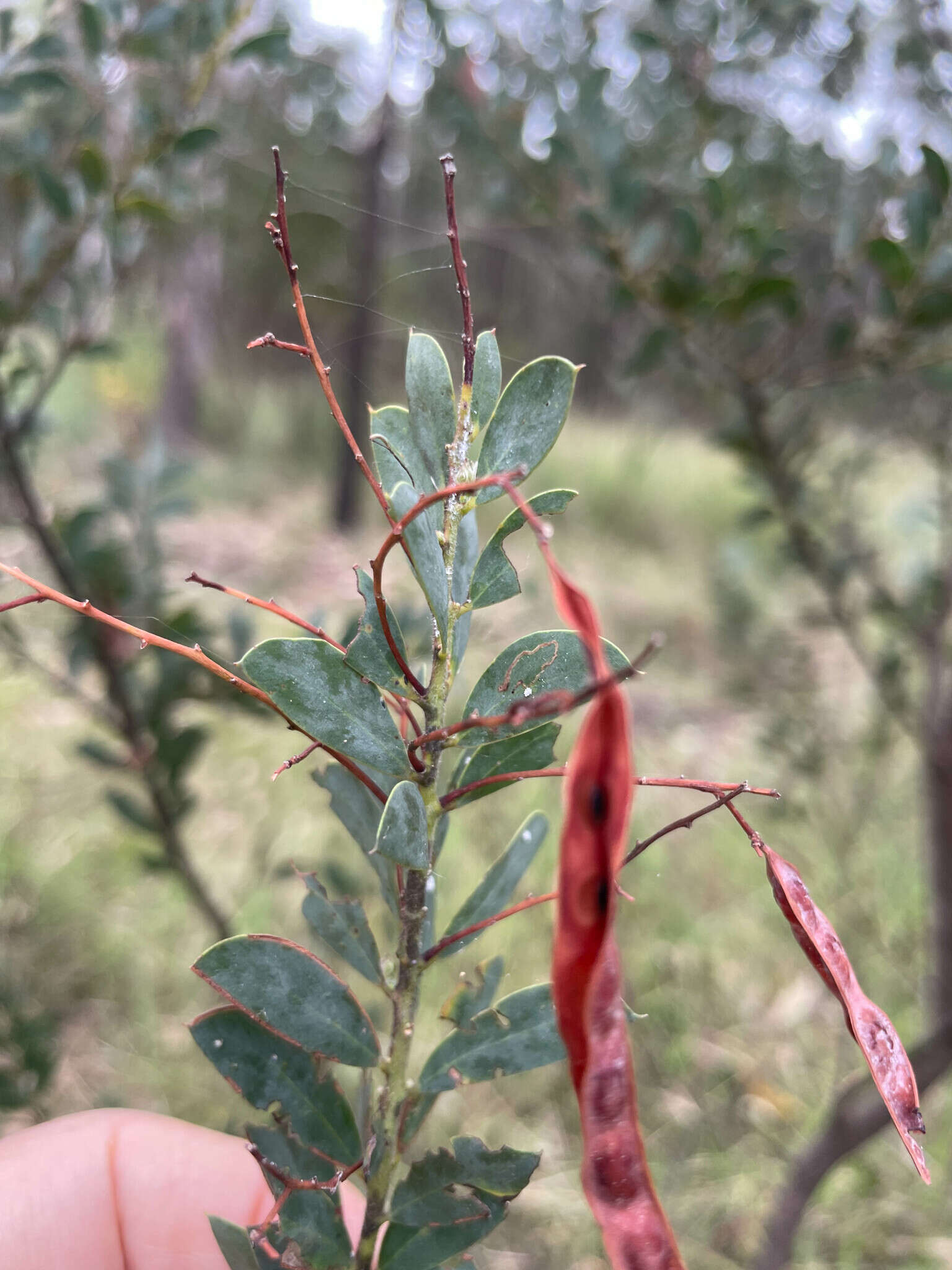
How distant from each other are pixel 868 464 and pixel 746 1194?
0.99 metres

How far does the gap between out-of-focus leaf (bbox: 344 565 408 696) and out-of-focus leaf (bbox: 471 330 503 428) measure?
0.06m

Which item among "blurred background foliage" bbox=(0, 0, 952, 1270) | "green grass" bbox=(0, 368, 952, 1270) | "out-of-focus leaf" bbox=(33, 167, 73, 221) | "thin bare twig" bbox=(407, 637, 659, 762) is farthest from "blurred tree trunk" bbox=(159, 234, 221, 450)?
"thin bare twig" bbox=(407, 637, 659, 762)

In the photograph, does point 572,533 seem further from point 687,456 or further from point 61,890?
point 61,890

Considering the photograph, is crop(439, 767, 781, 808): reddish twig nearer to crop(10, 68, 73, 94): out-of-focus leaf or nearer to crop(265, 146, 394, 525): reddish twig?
crop(265, 146, 394, 525): reddish twig

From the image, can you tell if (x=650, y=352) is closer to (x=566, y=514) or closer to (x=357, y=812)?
(x=357, y=812)

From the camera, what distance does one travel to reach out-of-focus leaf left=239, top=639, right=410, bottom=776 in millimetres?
229

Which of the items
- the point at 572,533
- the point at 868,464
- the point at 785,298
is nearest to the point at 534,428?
the point at 785,298

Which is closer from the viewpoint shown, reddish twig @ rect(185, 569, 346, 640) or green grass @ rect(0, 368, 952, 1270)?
reddish twig @ rect(185, 569, 346, 640)

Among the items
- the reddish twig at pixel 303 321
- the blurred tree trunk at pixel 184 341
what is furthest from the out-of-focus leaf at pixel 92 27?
the blurred tree trunk at pixel 184 341

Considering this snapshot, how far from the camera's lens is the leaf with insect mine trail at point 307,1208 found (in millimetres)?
270

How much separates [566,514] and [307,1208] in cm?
117

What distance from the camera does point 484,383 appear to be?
0.84ft

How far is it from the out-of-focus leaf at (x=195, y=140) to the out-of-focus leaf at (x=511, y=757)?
52cm

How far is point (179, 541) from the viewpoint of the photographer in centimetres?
259
